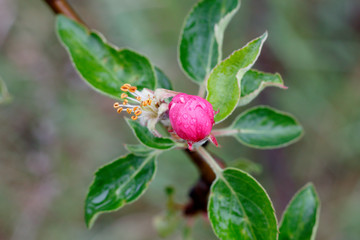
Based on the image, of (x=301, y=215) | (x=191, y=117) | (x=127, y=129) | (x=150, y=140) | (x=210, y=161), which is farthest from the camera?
(x=127, y=129)

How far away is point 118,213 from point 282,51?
2362mm

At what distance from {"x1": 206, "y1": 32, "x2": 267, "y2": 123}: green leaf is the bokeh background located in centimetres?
257

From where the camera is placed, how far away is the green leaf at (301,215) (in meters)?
1.21

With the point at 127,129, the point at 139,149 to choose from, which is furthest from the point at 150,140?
the point at 127,129

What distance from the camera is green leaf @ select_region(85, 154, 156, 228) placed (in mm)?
1078

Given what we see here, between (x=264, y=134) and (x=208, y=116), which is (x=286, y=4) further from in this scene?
(x=208, y=116)

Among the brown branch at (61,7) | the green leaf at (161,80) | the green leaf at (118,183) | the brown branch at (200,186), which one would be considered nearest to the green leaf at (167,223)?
the brown branch at (200,186)

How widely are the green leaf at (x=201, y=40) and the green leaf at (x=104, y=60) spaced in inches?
5.7

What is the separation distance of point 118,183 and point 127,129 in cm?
268

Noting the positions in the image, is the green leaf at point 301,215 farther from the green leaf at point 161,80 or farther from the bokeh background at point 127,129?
the bokeh background at point 127,129

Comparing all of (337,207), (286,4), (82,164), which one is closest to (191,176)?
(82,164)

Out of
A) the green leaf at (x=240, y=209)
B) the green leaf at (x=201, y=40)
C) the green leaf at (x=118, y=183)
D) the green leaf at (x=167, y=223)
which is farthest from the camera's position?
the green leaf at (x=167, y=223)

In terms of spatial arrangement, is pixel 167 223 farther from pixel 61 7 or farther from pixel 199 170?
pixel 61 7

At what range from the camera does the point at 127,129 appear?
3.79 m
